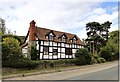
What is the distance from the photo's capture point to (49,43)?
3962 centimetres

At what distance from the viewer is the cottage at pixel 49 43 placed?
3797cm

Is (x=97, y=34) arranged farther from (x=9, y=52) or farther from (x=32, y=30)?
(x=9, y=52)

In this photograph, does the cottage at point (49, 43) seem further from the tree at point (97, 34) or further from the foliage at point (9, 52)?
the tree at point (97, 34)

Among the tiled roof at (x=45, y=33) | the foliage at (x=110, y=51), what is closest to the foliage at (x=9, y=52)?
the tiled roof at (x=45, y=33)

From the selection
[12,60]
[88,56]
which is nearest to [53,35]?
[88,56]

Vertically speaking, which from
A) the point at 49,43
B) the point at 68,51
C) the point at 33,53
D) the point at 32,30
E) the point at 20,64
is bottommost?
the point at 20,64

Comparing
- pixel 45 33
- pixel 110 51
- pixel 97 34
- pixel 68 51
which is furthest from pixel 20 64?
pixel 97 34

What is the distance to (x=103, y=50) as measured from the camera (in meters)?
53.8

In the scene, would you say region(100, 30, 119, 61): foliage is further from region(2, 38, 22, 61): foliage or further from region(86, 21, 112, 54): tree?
region(2, 38, 22, 61): foliage

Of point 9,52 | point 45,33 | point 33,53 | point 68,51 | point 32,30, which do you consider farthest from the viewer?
point 68,51

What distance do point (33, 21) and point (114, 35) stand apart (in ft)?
130

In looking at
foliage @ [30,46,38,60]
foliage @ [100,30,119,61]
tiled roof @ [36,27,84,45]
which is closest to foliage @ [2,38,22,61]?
foliage @ [30,46,38,60]

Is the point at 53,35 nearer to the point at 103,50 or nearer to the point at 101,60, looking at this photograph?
the point at 101,60

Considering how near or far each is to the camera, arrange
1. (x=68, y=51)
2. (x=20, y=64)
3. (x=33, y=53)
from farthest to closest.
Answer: (x=68, y=51) < (x=33, y=53) < (x=20, y=64)
